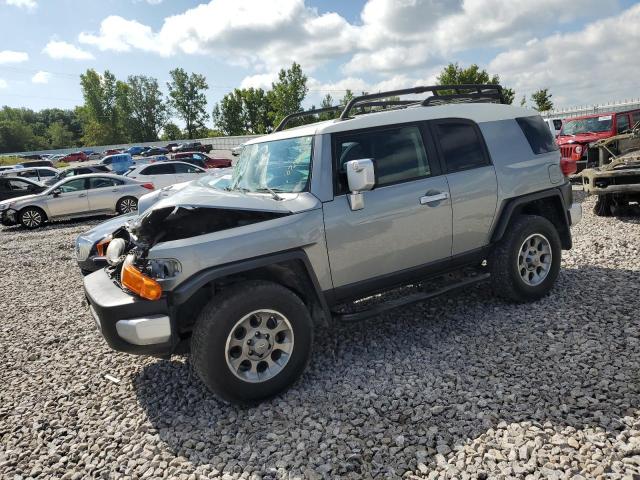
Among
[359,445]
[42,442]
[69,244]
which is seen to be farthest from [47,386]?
[69,244]

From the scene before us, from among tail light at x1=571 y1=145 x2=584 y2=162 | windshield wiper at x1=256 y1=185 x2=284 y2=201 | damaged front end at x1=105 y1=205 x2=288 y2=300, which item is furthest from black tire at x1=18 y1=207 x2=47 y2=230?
tail light at x1=571 y1=145 x2=584 y2=162

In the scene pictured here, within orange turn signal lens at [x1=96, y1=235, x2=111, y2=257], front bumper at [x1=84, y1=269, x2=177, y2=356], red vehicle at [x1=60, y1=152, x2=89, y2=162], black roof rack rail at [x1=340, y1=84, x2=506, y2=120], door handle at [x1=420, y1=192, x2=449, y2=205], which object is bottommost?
front bumper at [x1=84, y1=269, x2=177, y2=356]

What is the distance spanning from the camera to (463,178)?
4.10 meters

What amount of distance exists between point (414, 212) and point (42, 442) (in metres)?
3.24

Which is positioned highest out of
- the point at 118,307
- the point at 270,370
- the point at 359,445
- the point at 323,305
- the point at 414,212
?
the point at 414,212

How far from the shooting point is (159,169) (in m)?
16.5

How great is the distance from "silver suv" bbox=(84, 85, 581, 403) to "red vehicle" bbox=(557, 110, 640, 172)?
8954 millimetres

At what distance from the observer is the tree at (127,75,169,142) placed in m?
93.6

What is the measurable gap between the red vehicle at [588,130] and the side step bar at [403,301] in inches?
380

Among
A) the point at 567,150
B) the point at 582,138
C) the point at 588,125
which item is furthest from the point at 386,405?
the point at 588,125

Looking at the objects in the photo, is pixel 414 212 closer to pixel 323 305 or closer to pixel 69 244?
pixel 323 305

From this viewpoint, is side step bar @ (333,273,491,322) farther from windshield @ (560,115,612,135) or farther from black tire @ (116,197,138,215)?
black tire @ (116,197,138,215)

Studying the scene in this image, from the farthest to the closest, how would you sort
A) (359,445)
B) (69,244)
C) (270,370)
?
(69,244) < (270,370) < (359,445)

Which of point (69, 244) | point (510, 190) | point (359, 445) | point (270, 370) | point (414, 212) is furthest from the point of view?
point (69, 244)
